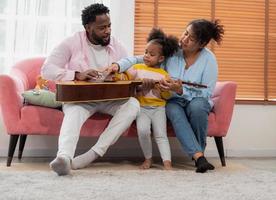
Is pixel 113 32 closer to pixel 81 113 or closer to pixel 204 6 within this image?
pixel 204 6

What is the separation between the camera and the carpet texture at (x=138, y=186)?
1.46m

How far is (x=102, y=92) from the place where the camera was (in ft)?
6.95

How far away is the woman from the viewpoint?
2.21 meters

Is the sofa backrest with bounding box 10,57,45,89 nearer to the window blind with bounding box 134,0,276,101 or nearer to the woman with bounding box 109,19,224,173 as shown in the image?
the woman with bounding box 109,19,224,173

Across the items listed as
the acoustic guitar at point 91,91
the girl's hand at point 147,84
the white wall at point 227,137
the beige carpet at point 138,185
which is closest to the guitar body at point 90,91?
the acoustic guitar at point 91,91

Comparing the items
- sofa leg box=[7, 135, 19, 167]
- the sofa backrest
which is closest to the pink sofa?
sofa leg box=[7, 135, 19, 167]

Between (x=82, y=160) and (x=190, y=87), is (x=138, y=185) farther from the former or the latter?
(x=190, y=87)

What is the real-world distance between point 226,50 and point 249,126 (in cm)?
69

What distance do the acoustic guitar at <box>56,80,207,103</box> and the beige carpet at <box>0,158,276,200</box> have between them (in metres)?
0.42

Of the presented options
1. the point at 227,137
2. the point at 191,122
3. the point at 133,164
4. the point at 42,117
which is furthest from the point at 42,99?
the point at 227,137

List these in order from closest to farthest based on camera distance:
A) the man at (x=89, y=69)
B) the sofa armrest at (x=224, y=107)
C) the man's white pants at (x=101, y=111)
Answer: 1. the man's white pants at (x=101, y=111)
2. the man at (x=89, y=69)
3. the sofa armrest at (x=224, y=107)

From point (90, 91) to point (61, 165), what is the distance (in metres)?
0.48

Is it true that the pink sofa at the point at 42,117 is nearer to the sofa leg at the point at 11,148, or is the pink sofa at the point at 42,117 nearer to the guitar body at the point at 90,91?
the sofa leg at the point at 11,148

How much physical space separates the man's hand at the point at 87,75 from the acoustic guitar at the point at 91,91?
6 centimetres
